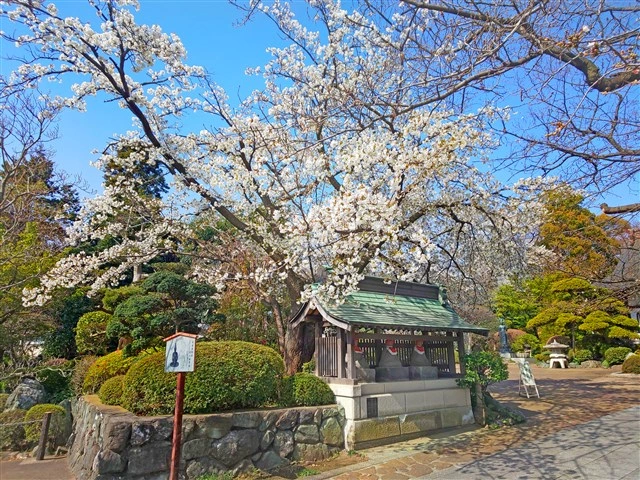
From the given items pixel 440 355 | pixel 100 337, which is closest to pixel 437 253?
pixel 440 355

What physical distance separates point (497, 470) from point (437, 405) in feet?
8.68

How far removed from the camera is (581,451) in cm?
672

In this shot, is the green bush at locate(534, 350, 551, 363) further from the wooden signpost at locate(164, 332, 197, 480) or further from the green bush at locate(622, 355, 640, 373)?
the wooden signpost at locate(164, 332, 197, 480)

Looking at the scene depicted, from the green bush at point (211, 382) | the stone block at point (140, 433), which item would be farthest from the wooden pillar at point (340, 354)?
the stone block at point (140, 433)

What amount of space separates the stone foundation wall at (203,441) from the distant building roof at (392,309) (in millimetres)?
1619

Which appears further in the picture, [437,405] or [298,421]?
[437,405]

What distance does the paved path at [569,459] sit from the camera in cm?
567

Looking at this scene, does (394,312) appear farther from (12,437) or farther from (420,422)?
(12,437)

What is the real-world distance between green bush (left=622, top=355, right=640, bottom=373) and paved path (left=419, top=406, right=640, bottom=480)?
1120 cm

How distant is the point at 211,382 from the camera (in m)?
5.99

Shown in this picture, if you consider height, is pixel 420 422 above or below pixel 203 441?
below

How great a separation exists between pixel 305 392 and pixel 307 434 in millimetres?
669

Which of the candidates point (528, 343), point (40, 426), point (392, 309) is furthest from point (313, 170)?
point (528, 343)

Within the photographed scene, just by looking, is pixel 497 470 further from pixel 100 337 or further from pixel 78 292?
pixel 78 292
